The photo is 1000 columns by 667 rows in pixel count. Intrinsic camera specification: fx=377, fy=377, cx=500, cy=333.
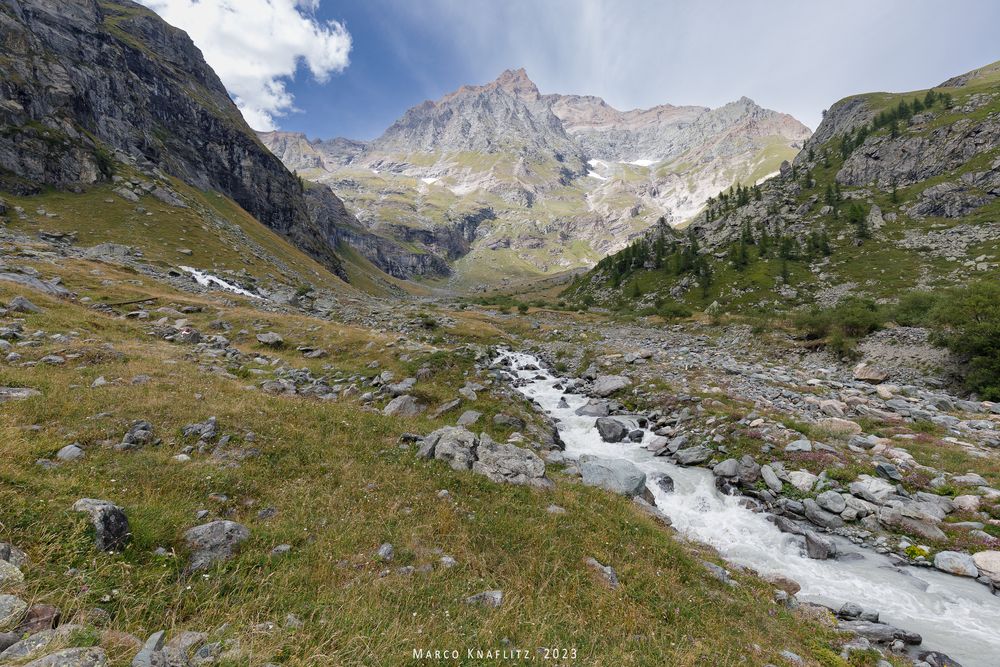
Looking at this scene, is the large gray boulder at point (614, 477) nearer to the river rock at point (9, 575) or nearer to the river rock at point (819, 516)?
the river rock at point (819, 516)

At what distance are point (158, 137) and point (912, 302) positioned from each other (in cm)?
16315

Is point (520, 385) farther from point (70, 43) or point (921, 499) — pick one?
point (70, 43)

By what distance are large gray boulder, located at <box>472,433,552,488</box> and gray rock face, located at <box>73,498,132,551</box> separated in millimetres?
8762

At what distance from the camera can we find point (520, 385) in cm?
3309

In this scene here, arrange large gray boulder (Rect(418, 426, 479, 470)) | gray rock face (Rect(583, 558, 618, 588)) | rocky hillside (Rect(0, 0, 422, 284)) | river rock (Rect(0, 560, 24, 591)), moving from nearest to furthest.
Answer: river rock (Rect(0, 560, 24, 591))
gray rock face (Rect(583, 558, 618, 588))
large gray boulder (Rect(418, 426, 479, 470))
rocky hillside (Rect(0, 0, 422, 284))

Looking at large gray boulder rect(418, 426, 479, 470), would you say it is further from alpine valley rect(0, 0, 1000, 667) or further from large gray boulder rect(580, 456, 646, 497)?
large gray boulder rect(580, 456, 646, 497)

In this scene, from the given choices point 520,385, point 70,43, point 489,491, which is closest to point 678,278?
point 520,385

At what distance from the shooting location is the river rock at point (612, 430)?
73.3 feet

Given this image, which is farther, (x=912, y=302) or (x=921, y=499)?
(x=912, y=302)

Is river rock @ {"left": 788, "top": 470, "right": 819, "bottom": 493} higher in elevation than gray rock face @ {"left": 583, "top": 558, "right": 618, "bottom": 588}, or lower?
higher

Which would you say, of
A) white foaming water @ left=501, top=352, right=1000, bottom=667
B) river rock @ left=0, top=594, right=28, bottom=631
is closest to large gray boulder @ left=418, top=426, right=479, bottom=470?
white foaming water @ left=501, top=352, right=1000, bottom=667

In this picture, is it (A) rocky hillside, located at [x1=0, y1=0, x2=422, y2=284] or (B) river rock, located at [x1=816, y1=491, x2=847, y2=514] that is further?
(A) rocky hillside, located at [x1=0, y1=0, x2=422, y2=284]

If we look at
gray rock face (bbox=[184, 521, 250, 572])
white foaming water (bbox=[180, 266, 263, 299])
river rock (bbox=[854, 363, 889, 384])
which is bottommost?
white foaming water (bbox=[180, 266, 263, 299])

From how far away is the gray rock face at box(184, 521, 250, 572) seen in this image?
6996 millimetres
